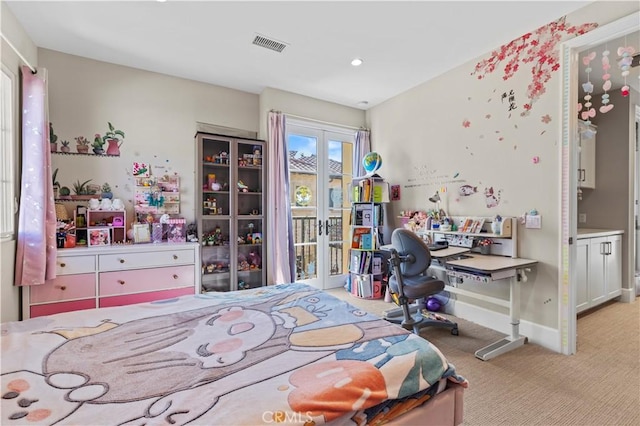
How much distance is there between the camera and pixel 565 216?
7.97 feet

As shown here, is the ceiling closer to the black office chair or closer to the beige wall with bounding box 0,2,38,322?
the beige wall with bounding box 0,2,38,322

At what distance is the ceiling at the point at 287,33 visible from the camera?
2.31m

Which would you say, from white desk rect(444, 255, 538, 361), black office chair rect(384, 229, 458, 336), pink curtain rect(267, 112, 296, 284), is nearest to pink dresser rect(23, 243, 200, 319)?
pink curtain rect(267, 112, 296, 284)

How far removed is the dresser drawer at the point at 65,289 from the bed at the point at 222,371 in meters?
1.40

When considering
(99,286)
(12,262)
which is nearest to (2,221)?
(12,262)

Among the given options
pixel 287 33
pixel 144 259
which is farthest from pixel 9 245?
pixel 287 33

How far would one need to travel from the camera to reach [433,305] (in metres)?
3.46

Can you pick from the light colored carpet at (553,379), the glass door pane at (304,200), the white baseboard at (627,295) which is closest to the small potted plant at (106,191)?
the glass door pane at (304,200)

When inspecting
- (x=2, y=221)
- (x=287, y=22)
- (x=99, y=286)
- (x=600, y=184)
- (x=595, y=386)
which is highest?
(x=287, y=22)

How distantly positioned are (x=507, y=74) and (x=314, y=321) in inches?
117

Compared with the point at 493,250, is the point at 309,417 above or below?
below

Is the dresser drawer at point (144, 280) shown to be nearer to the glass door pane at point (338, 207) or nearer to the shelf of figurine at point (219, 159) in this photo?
the shelf of figurine at point (219, 159)

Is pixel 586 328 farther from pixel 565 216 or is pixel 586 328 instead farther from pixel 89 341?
pixel 89 341

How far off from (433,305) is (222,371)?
299cm
